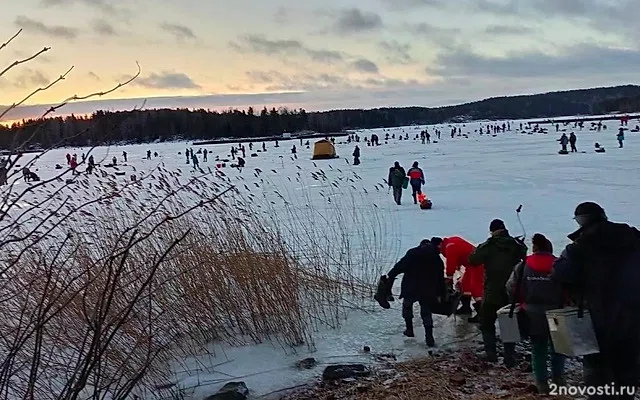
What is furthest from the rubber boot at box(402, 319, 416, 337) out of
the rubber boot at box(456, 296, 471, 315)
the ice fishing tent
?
the ice fishing tent

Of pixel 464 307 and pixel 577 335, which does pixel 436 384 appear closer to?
pixel 577 335

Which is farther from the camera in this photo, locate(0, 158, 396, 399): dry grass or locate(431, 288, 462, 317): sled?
locate(431, 288, 462, 317): sled

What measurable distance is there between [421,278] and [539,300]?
1829 mm

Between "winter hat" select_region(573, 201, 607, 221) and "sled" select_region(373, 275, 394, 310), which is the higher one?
"winter hat" select_region(573, 201, 607, 221)

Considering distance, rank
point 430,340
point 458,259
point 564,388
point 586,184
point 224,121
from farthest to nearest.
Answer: point 224,121 < point 586,184 < point 458,259 < point 430,340 < point 564,388

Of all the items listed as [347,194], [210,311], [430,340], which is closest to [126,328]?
Result: [210,311]

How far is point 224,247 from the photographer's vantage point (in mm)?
7461

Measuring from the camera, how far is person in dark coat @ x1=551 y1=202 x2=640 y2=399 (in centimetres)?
405

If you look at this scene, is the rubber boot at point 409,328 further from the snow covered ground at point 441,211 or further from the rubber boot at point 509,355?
the rubber boot at point 509,355

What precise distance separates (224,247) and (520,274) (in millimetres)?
3500

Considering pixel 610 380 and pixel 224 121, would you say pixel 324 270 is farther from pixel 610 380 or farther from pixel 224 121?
pixel 224 121

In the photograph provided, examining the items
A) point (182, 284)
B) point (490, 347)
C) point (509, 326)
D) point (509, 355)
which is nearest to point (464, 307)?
point (490, 347)

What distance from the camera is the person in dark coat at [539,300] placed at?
16.9ft

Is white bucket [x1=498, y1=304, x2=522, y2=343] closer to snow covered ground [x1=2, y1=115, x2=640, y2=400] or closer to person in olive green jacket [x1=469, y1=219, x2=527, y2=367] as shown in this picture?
person in olive green jacket [x1=469, y1=219, x2=527, y2=367]
